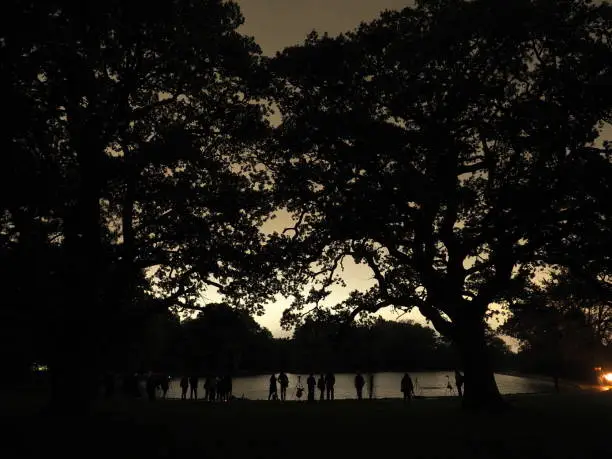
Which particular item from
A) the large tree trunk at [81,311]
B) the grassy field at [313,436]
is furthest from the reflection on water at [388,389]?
the large tree trunk at [81,311]

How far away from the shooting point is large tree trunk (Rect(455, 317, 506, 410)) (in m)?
21.0

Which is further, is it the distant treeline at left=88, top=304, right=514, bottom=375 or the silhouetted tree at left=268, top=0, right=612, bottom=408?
the distant treeline at left=88, top=304, right=514, bottom=375

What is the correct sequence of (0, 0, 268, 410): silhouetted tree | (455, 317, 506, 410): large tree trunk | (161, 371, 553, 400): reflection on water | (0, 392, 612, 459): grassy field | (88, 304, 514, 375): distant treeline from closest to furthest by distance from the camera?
(0, 392, 612, 459): grassy field → (0, 0, 268, 410): silhouetted tree → (455, 317, 506, 410): large tree trunk → (161, 371, 553, 400): reflection on water → (88, 304, 514, 375): distant treeline

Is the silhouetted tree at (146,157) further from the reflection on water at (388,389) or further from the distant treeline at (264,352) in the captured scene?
the distant treeline at (264,352)

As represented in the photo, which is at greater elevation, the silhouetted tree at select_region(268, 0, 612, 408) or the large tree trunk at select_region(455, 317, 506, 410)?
the silhouetted tree at select_region(268, 0, 612, 408)

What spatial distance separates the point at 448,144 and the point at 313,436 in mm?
11272

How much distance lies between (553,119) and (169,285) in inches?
632

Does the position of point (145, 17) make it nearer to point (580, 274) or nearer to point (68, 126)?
point (68, 126)

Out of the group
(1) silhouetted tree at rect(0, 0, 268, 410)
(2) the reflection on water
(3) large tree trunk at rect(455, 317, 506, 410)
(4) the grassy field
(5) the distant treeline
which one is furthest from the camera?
(5) the distant treeline

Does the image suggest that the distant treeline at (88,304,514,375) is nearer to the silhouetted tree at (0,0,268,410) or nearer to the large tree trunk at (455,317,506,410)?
the silhouetted tree at (0,0,268,410)

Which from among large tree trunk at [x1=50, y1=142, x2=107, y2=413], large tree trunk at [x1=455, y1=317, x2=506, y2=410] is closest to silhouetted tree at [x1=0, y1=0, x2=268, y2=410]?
large tree trunk at [x1=50, y1=142, x2=107, y2=413]

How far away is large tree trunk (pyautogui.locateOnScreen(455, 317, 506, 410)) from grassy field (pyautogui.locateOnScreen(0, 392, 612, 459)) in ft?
4.56

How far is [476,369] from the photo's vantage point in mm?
21359

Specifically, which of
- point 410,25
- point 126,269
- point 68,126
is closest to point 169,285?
point 126,269
